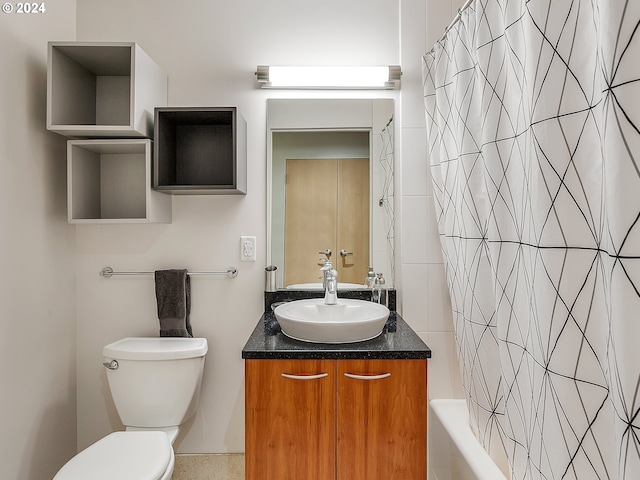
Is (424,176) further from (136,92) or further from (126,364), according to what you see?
(126,364)

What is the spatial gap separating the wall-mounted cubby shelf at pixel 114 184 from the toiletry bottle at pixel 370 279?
0.95 m

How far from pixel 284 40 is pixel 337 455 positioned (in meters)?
1.77

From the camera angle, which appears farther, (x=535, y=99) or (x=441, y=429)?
(x=441, y=429)

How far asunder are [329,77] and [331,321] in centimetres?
111

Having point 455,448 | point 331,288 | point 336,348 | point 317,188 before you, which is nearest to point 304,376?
point 336,348

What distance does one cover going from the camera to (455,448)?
1761 millimetres

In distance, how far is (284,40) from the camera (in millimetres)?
2053

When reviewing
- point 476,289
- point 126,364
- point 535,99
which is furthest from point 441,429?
point 535,99

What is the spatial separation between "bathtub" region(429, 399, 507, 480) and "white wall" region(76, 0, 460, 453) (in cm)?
13

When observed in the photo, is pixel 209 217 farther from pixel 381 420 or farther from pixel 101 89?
pixel 381 420

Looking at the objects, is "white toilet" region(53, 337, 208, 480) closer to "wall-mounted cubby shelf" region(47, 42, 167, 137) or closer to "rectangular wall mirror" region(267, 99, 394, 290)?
"rectangular wall mirror" region(267, 99, 394, 290)

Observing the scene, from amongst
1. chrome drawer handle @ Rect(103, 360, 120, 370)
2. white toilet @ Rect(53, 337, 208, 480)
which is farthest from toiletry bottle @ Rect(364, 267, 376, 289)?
chrome drawer handle @ Rect(103, 360, 120, 370)

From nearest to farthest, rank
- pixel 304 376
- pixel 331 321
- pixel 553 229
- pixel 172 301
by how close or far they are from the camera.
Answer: pixel 553 229 < pixel 304 376 < pixel 331 321 < pixel 172 301

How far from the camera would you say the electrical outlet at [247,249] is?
80.6 inches
